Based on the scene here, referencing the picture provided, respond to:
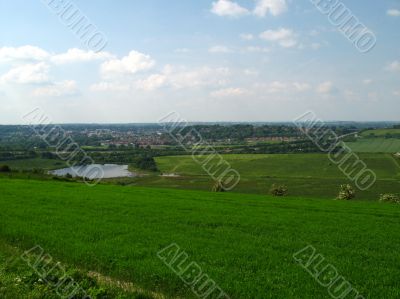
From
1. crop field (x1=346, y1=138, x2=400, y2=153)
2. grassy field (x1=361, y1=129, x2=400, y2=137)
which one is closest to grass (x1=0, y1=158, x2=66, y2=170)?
crop field (x1=346, y1=138, x2=400, y2=153)

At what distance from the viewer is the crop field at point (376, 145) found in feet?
390

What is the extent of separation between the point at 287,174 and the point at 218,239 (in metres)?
84.5

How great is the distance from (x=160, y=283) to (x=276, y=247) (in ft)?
15.1

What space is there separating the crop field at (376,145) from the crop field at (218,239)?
10516 cm

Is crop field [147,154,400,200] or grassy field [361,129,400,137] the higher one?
grassy field [361,129,400,137]

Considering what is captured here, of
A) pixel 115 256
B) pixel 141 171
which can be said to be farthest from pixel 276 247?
pixel 141 171

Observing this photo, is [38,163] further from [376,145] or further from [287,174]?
[376,145]

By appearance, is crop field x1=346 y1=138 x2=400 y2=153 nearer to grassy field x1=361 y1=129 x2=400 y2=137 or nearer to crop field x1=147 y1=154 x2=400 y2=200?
crop field x1=147 y1=154 x2=400 y2=200

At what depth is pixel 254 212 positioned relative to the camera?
66.0 feet

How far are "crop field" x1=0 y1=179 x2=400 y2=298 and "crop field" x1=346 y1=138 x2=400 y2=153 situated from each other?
105m

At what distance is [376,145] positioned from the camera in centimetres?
12975

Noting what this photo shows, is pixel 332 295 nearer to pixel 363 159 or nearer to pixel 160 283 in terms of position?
pixel 160 283

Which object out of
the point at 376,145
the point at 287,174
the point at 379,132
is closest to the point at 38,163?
the point at 287,174

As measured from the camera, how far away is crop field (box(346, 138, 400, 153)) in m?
119
